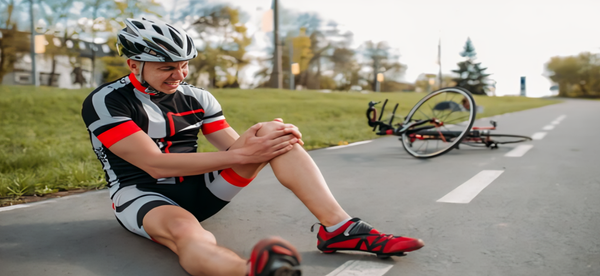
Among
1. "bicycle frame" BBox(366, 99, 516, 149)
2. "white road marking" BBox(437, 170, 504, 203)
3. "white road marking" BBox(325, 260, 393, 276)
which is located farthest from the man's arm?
"bicycle frame" BBox(366, 99, 516, 149)

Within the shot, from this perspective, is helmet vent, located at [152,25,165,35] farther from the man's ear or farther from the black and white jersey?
the black and white jersey

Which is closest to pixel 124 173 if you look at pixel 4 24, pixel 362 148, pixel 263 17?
pixel 362 148

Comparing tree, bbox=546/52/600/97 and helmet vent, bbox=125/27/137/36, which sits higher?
tree, bbox=546/52/600/97

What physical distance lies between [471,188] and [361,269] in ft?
7.92

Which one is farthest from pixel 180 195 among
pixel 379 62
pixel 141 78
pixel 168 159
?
pixel 379 62

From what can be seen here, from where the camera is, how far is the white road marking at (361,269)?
8.34ft

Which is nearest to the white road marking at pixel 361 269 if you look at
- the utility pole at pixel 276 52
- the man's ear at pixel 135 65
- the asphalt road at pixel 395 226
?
the asphalt road at pixel 395 226

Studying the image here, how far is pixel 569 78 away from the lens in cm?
9738

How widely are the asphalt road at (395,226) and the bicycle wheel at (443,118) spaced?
3.28 ft

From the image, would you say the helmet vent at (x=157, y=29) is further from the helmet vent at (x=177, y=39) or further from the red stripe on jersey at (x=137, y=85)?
the red stripe on jersey at (x=137, y=85)

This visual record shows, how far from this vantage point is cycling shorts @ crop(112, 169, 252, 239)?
2818mm

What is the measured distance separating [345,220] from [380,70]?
212 feet

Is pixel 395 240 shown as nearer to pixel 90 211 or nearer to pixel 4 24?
pixel 90 211

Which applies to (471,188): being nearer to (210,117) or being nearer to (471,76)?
(210,117)
